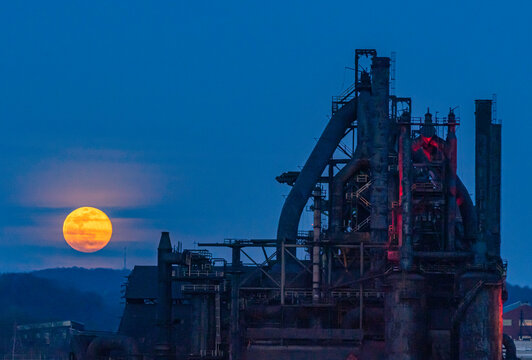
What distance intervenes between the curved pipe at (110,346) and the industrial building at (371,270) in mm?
61

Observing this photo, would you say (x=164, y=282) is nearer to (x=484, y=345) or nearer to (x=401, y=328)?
(x=401, y=328)

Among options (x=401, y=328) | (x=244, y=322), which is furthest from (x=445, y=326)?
(x=244, y=322)

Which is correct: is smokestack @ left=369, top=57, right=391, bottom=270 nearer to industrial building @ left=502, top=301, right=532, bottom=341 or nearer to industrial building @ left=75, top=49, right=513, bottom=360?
A: industrial building @ left=75, top=49, right=513, bottom=360

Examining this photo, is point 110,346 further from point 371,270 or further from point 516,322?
point 516,322

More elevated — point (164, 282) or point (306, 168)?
point (306, 168)

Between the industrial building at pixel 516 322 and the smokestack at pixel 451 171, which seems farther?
the industrial building at pixel 516 322

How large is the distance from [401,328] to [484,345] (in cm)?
391

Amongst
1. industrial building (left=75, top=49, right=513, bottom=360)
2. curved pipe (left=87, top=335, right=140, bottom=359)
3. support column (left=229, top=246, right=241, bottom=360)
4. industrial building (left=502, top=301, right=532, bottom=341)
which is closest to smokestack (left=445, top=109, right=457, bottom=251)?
industrial building (left=75, top=49, right=513, bottom=360)

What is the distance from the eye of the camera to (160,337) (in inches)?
2391

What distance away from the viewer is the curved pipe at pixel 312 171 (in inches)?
2494

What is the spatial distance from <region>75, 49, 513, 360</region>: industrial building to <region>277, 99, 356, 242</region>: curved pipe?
0.08 m

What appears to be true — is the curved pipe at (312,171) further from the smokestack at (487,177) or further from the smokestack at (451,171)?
the smokestack at (451,171)

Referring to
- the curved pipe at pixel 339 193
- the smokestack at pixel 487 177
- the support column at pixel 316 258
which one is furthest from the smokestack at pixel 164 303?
the smokestack at pixel 487 177

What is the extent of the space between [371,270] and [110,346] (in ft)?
50.9
